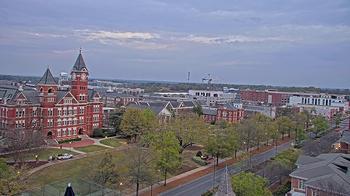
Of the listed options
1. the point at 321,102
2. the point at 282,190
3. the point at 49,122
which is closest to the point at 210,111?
the point at 49,122

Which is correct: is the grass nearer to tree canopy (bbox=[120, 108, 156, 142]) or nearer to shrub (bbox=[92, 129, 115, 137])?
tree canopy (bbox=[120, 108, 156, 142])

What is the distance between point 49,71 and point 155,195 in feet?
111

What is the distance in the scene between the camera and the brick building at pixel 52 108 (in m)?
57.5

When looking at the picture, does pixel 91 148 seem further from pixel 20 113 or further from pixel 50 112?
pixel 20 113

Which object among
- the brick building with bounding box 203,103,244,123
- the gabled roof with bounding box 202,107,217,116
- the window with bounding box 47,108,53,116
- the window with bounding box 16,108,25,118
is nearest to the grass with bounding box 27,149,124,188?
the window with bounding box 47,108,53,116

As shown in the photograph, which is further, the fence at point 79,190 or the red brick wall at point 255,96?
the red brick wall at point 255,96

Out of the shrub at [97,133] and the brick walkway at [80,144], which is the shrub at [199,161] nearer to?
the brick walkway at [80,144]

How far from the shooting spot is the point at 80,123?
67.9 meters

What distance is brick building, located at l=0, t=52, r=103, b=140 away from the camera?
5750 cm

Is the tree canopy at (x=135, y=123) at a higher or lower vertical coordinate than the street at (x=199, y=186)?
higher

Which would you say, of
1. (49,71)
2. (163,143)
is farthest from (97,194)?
(49,71)

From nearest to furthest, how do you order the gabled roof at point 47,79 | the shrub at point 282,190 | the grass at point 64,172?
1. the grass at point 64,172
2. the shrub at point 282,190
3. the gabled roof at point 47,79

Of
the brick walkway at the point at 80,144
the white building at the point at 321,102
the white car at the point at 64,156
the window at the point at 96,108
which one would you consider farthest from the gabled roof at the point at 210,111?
the white building at the point at 321,102

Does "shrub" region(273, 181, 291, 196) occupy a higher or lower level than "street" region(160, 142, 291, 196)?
higher
